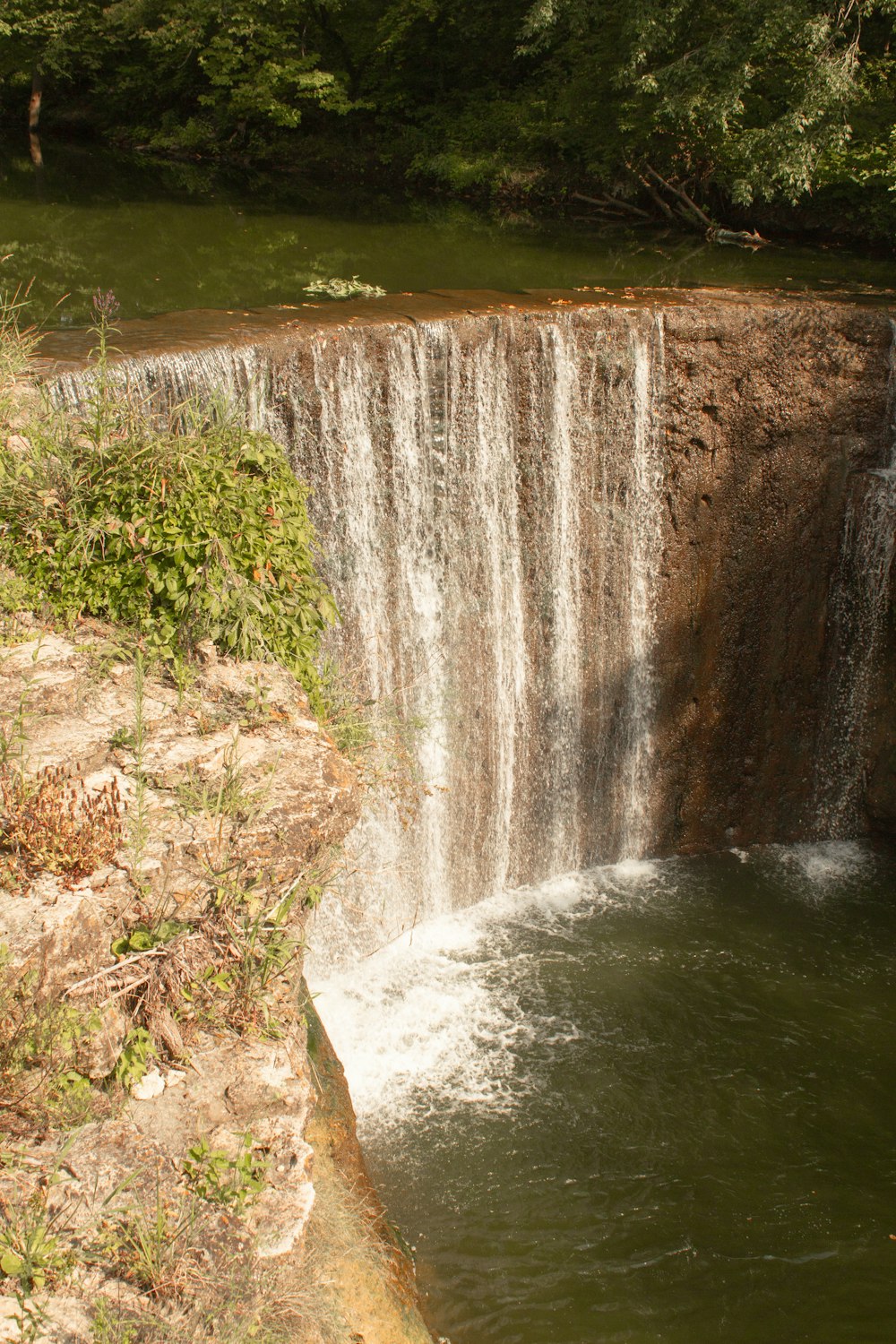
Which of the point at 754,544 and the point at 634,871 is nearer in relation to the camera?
the point at 754,544

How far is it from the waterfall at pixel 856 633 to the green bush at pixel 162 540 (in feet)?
15.6

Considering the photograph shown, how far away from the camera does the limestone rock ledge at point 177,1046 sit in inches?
115

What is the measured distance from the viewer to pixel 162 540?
4.93 metres

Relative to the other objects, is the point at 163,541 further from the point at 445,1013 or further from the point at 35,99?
the point at 35,99

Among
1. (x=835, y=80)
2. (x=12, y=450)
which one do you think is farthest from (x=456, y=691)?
→ (x=835, y=80)

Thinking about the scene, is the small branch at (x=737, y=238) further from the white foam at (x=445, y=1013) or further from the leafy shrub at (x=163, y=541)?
the leafy shrub at (x=163, y=541)

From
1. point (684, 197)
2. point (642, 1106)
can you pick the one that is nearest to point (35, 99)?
point (684, 197)

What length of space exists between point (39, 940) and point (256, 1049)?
0.81 metres

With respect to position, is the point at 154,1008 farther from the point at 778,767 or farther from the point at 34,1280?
the point at 778,767

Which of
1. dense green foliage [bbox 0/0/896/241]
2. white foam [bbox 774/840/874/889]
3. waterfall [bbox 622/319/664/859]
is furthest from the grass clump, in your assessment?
dense green foliage [bbox 0/0/896/241]

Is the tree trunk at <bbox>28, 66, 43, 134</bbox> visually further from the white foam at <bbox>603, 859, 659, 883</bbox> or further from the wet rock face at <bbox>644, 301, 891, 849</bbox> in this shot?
the white foam at <bbox>603, 859, 659, 883</bbox>

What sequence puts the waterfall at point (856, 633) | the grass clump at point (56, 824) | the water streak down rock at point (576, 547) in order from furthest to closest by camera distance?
the waterfall at point (856, 633) < the water streak down rock at point (576, 547) < the grass clump at point (56, 824)

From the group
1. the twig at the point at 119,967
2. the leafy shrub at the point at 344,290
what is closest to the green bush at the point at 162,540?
the twig at the point at 119,967

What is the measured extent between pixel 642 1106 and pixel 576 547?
3789 millimetres
